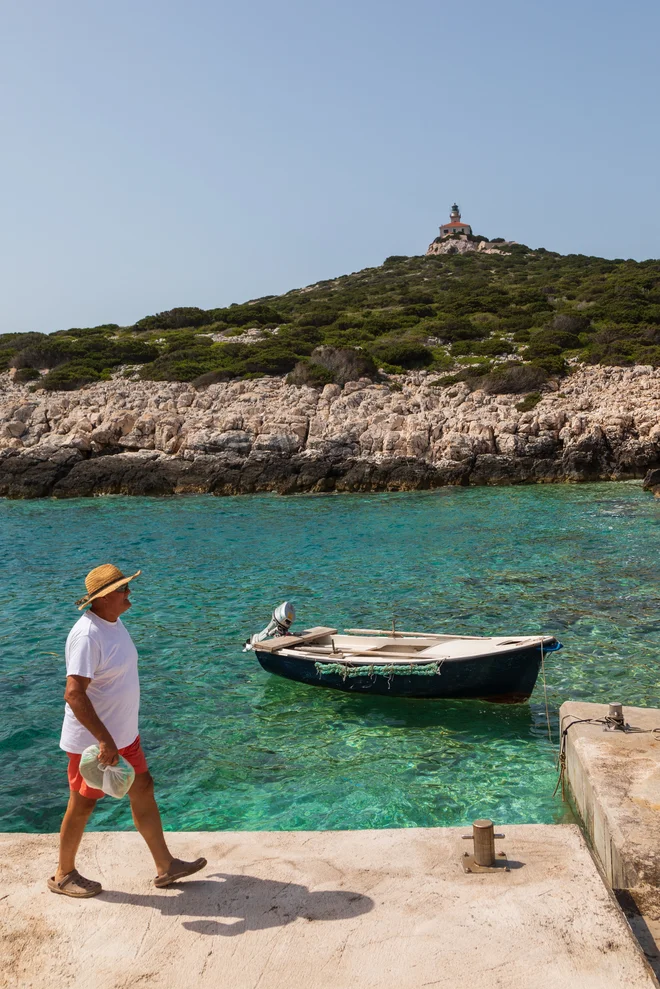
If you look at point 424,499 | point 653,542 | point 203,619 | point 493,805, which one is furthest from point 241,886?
point 424,499

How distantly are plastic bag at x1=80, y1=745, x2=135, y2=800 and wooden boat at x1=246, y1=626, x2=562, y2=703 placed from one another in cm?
623

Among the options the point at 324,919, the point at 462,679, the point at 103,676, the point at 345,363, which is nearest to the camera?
the point at 324,919

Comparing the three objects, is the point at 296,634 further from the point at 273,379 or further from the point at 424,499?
the point at 273,379

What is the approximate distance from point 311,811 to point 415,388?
35769 millimetres

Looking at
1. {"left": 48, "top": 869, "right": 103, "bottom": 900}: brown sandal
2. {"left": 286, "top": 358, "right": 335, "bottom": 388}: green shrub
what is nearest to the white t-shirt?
{"left": 48, "top": 869, "right": 103, "bottom": 900}: brown sandal

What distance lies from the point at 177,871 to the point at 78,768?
95 cm

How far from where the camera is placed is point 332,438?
3588 centimetres

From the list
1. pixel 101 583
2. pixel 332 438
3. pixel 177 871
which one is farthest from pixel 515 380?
pixel 177 871

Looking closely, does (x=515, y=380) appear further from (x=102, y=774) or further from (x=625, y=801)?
(x=102, y=774)

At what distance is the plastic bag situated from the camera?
446 cm

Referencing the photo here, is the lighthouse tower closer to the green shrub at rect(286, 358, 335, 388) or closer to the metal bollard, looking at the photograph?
the green shrub at rect(286, 358, 335, 388)

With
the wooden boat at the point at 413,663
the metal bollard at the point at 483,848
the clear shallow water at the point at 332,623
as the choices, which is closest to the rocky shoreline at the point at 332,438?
the clear shallow water at the point at 332,623

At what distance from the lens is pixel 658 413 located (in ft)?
114

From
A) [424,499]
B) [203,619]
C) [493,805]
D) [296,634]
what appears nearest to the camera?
Result: [493,805]
